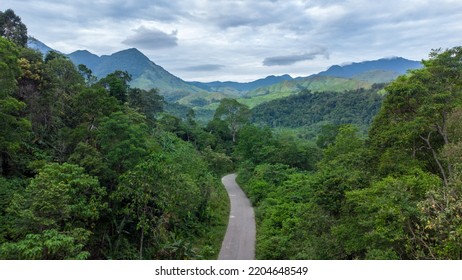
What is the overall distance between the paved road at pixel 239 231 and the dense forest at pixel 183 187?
0.56m

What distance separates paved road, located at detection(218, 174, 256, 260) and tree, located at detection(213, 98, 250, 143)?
22.6 m

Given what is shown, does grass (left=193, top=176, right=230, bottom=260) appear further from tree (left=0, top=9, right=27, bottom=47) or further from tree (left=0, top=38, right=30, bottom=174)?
tree (left=0, top=9, right=27, bottom=47)

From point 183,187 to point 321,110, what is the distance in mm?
83169

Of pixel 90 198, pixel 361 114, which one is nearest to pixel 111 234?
pixel 90 198

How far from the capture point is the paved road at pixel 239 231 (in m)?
17.5

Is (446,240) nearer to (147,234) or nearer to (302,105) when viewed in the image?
(147,234)

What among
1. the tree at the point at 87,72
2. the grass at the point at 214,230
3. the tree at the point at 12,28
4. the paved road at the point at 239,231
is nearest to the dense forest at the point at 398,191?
the paved road at the point at 239,231

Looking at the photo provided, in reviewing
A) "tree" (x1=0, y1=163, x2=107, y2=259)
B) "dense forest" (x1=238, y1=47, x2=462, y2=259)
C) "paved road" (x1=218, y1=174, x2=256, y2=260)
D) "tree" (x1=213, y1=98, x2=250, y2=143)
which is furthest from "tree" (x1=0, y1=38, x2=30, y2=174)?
"tree" (x1=213, y1=98, x2=250, y2=143)

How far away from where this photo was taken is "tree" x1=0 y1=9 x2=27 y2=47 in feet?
87.4

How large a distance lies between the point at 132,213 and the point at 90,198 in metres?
2.50

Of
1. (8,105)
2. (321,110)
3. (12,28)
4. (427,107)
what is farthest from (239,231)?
(321,110)

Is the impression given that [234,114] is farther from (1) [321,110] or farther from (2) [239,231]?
(1) [321,110]

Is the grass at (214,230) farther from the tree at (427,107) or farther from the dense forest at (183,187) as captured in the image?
the tree at (427,107)

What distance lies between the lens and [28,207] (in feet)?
36.1
